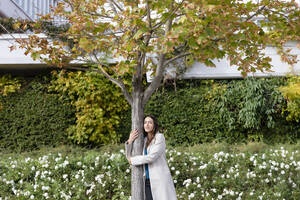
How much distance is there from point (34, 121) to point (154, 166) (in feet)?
17.7

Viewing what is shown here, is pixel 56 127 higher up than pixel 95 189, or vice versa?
Answer: pixel 56 127

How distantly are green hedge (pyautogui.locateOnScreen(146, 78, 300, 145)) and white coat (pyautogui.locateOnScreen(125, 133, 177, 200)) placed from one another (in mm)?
4156

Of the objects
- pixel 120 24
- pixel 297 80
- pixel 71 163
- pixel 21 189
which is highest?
pixel 120 24

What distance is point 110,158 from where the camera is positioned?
17.9 feet

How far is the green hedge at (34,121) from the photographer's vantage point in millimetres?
7734

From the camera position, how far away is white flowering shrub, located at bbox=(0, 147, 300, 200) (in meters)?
4.66

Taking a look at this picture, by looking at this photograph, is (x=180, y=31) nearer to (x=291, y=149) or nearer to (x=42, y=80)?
(x=291, y=149)

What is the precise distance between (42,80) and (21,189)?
3.81m

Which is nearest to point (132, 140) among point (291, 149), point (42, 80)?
point (291, 149)

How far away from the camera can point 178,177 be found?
16.7 feet

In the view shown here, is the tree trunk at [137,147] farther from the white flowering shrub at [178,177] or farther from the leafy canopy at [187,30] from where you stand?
the white flowering shrub at [178,177]

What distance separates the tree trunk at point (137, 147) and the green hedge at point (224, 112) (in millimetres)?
4228

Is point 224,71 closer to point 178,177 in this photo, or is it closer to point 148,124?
point 178,177

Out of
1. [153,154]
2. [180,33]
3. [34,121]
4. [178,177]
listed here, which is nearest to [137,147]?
[153,154]
